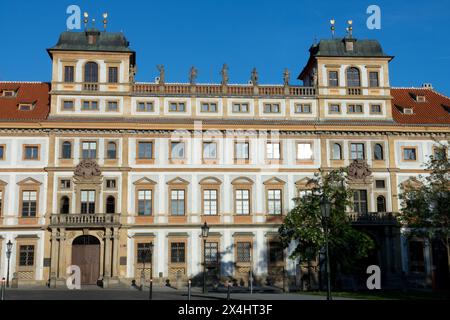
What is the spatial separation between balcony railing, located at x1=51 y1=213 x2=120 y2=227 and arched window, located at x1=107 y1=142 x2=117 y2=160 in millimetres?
5306

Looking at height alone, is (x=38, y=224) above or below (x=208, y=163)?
below

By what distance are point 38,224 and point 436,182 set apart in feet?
105

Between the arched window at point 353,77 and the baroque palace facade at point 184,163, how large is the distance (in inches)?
4.8

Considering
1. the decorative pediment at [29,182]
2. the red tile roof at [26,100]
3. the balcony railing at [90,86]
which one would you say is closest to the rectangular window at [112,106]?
the balcony railing at [90,86]

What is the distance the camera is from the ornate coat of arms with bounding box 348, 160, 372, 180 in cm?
5356

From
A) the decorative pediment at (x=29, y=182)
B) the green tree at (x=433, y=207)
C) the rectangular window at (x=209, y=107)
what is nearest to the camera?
the green tree at (x=433, y=207)

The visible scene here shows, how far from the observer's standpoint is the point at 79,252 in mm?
50188

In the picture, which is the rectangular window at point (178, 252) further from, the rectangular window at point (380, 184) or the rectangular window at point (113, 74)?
the rectangular window at point (380, 184)

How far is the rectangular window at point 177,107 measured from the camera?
176 feet

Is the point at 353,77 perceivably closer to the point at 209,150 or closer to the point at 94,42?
the point at 209,150

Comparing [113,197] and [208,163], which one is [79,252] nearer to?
[113,197]

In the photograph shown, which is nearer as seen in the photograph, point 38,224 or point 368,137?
point 38,224
